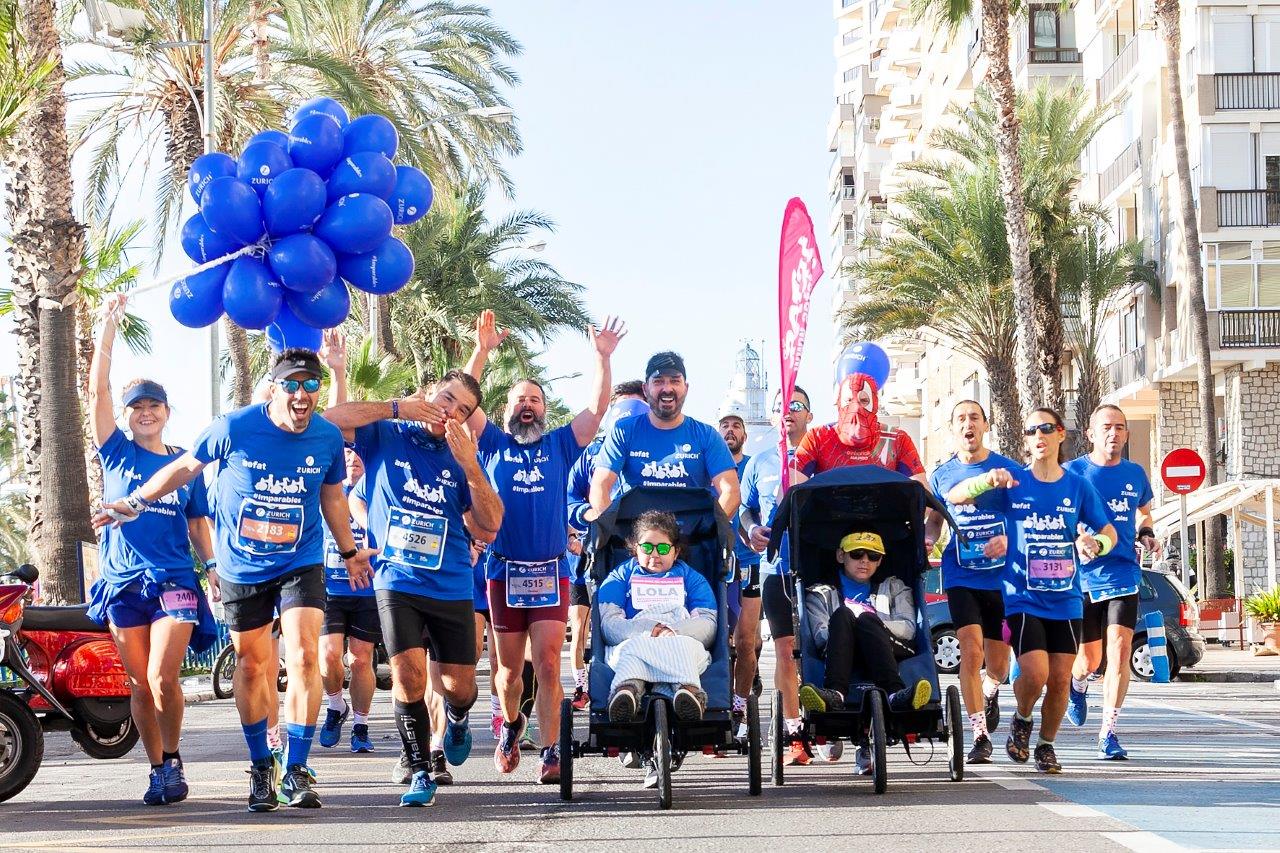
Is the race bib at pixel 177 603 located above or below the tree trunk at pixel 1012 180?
below

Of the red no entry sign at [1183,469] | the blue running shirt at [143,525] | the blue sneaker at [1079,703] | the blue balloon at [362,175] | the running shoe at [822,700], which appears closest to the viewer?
the running shoe at [822,700]

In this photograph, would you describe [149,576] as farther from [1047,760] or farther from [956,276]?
[956,276]

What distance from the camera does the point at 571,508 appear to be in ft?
43.6

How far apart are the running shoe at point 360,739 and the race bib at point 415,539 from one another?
3586mm

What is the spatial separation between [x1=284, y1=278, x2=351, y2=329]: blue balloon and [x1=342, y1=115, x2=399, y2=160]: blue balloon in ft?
3.10

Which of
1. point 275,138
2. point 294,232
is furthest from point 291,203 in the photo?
point 275,138

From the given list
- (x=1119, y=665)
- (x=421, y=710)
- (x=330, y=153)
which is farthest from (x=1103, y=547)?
(x=330, y=153)

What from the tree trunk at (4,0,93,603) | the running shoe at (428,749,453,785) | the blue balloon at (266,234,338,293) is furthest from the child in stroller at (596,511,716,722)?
the tree trunk at (4,0,93,603)

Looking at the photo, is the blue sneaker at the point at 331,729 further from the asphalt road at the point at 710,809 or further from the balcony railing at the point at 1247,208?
the balcony railing at the point at 1247,208

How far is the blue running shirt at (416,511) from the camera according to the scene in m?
9.13

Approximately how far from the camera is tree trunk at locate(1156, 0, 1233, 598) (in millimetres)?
34906

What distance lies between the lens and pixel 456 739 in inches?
389

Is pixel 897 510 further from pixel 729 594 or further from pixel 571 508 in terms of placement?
pixel 571 508

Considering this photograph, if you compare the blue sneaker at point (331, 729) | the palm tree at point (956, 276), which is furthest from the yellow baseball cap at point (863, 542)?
the palm tree at point (956, 276)
